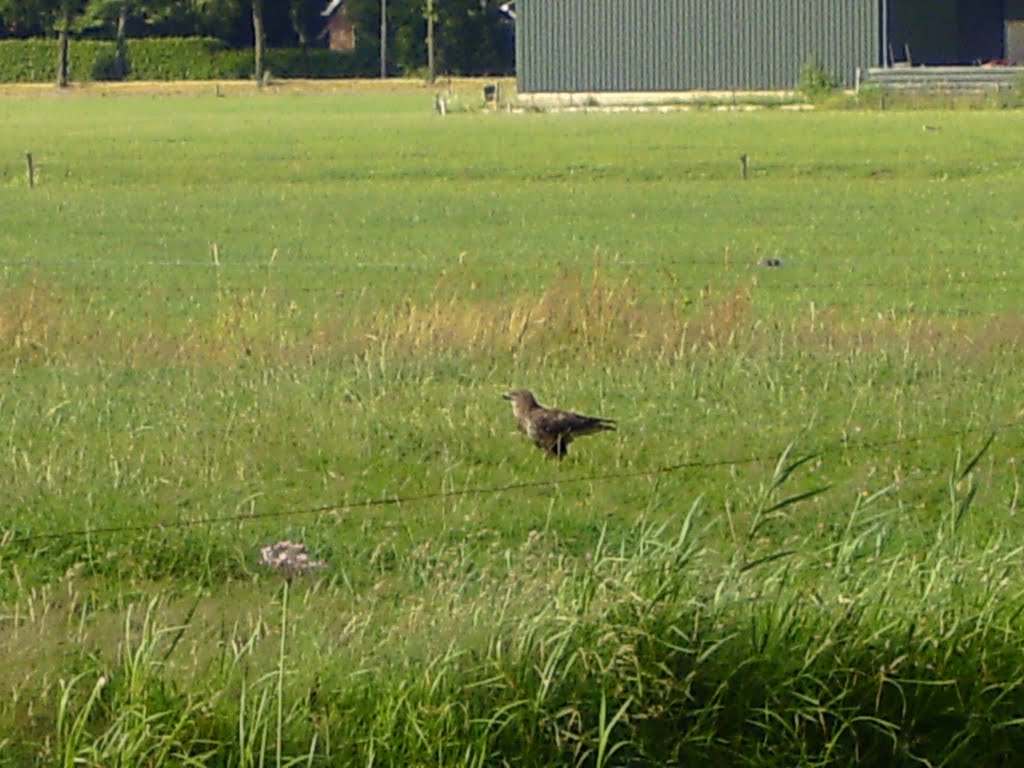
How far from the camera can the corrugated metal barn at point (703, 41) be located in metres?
73.0

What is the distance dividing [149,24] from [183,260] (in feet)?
309

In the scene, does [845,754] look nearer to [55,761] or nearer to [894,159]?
[55,761]

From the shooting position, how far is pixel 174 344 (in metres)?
16.8

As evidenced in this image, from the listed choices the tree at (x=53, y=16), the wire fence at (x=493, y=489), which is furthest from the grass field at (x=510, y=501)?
the tree at (x=53, y=16)

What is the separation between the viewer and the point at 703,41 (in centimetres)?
7450

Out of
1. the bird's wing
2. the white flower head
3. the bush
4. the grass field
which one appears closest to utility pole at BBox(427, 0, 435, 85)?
the bush

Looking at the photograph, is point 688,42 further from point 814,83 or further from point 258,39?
point 258,39

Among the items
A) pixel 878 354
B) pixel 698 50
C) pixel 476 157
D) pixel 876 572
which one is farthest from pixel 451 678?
pixel 698 50

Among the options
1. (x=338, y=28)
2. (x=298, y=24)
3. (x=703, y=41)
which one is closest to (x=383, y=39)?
(x=298, y=24)

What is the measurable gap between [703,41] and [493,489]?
64790 mm

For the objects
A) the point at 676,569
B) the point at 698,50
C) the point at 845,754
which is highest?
the point at 698,50

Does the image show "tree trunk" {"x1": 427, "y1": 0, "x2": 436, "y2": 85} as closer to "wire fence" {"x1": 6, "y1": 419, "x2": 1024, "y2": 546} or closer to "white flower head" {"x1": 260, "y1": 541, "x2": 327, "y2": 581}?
"wire fence" {"x1": 6, "y1": 419, "x2": 1024, "y2": 546}

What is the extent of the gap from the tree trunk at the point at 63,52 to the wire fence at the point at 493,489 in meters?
99.1

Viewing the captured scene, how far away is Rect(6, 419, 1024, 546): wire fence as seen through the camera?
10.0 meters
